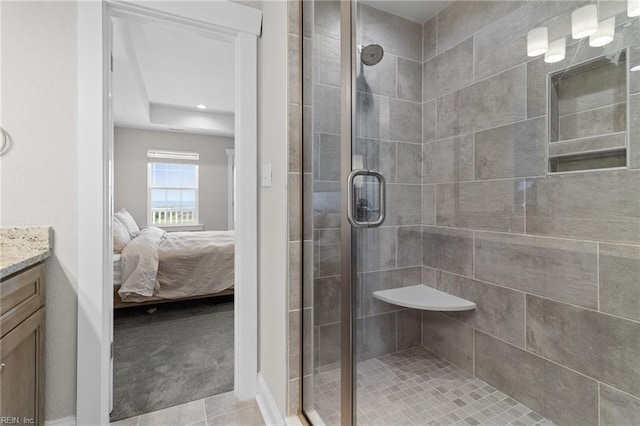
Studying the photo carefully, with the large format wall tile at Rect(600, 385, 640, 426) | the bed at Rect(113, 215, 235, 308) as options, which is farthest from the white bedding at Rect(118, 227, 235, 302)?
the large format wall tile at Rect(600, 385, 640, 426)

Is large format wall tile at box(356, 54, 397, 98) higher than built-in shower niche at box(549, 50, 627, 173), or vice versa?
large format wall tile at box(356, 54, 397, 98)

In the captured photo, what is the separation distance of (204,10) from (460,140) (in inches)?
66.1

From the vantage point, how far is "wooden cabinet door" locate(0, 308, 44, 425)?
1020 mm

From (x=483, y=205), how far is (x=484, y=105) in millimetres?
592

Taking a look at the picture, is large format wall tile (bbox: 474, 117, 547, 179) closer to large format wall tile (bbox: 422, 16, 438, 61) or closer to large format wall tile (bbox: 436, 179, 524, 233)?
large format wall tile (bbox: 436, 179, 524, 233)

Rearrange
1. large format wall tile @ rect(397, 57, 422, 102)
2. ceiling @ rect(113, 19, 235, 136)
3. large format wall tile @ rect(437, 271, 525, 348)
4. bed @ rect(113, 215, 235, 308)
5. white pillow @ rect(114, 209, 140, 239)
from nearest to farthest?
large format wall tile @ rect(437, 271, 525, 348), large format wall tile @ rect(397, 57, 422, 102), ceiling @ rect(113, 19, 235, 136), bed @ rect(113, 215, 235, 308), white pillow @ rect(114, 209, 140, 239)

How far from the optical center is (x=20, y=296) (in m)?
A: 1.14

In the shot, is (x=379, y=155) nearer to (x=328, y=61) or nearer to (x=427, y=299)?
(x=328, y=61)

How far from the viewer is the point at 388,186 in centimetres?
158

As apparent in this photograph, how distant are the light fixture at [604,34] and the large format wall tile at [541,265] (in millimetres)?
866

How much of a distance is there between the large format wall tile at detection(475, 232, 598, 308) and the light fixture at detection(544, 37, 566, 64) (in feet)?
2.90

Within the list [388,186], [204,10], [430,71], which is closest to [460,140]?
[430,71]

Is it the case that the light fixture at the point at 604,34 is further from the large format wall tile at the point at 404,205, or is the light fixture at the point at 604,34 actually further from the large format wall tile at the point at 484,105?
the large format wall tile at the point at 404,205

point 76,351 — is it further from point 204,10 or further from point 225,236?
point 225,236
